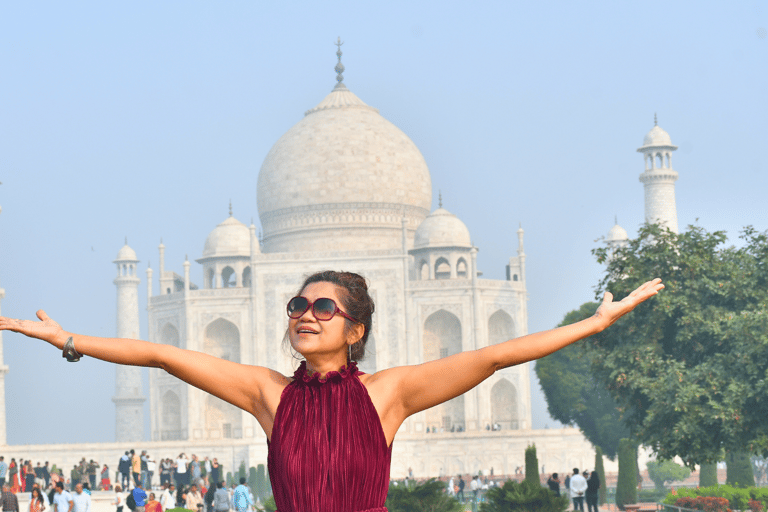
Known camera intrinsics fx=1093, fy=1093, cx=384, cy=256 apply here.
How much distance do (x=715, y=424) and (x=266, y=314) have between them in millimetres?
23639

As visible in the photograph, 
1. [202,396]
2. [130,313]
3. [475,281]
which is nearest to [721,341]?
[475,281]

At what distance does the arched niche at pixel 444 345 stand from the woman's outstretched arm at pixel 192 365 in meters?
36.0

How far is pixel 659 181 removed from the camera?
38625 millimetres

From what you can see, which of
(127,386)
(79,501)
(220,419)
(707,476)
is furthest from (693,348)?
(127,386)

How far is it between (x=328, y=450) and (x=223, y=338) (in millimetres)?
37542

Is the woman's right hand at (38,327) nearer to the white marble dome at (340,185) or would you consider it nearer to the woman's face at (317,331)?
the woman's face at (317,331)

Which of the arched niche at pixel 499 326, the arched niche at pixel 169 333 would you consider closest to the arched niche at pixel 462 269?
the arched niche at pixel 499 326

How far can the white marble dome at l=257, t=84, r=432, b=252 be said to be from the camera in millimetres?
41750

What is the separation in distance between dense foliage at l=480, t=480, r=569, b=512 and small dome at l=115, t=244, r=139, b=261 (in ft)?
109

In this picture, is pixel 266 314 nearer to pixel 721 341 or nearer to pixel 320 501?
pixel 721 341

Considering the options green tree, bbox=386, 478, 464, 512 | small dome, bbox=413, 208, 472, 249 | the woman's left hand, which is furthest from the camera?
small dome, bbox=413, 208, 472, 249

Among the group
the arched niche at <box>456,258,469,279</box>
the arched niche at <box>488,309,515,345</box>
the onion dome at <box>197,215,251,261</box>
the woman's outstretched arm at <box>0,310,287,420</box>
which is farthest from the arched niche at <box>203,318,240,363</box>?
the woman's outstretched arm at <box>0,310,287,420</box>

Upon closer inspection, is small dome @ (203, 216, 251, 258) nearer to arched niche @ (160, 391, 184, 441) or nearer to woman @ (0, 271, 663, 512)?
arched niche @ (160, 391, 184, 441)

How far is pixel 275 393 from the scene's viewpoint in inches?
105
